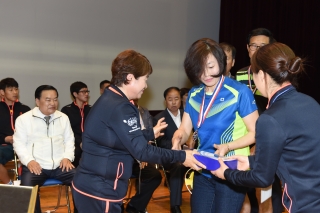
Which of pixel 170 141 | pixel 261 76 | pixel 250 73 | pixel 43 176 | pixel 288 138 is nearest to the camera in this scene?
pixel 288 138

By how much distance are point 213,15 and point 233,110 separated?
6.90 metres

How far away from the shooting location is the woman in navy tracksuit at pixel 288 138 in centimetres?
194

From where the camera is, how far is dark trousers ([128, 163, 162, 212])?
197 inches

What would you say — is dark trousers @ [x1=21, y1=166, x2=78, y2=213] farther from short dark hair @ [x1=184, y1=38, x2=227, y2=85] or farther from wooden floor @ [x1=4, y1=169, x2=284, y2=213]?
short dark hair @ [x1=184, y1=38, x2=227, y2=85]

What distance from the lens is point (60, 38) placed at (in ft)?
24.2

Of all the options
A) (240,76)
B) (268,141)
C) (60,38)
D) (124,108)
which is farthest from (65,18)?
(268,141)

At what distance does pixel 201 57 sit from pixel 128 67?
444 mm

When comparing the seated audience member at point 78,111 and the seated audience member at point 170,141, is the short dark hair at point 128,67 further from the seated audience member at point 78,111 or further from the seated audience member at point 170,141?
the seated audience member at point 78,111

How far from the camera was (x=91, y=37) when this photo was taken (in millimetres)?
7707

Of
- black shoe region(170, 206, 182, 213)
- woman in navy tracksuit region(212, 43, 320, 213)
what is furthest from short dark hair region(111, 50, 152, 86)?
black shoe region(170, 206, 182, 213)

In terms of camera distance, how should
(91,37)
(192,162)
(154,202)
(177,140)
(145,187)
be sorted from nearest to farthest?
(192,162)
(177,140)
(145,187)
(154,202)
(91,37)

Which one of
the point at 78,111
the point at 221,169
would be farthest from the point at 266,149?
the point at 78,111

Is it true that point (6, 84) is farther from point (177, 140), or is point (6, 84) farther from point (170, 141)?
point (177, 140)

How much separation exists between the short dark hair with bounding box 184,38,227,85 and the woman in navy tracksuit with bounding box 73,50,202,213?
0.31 metres
